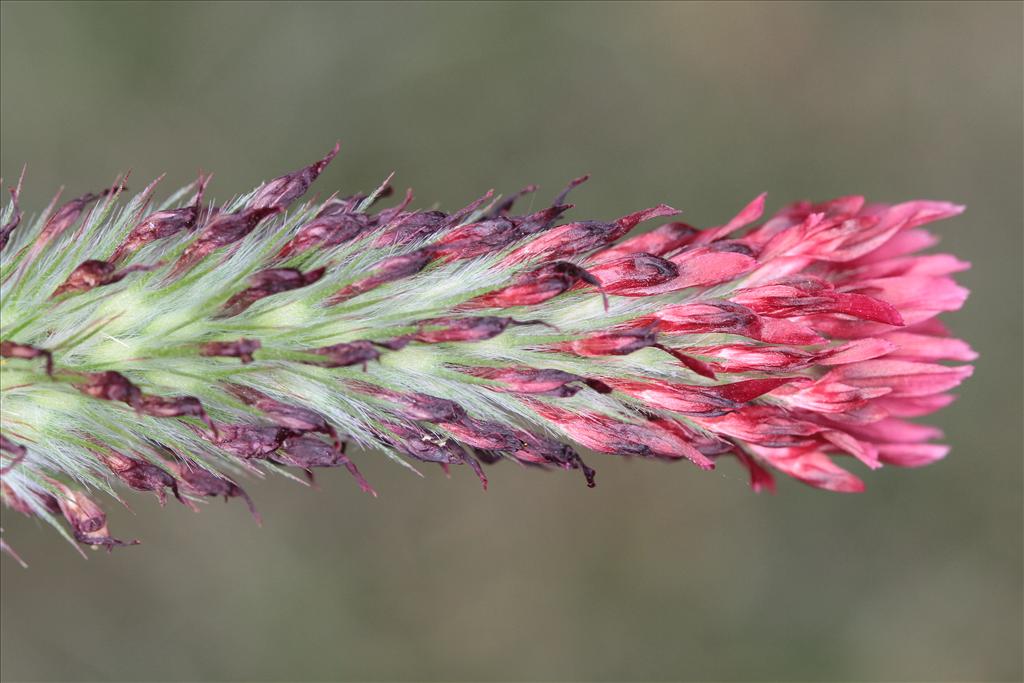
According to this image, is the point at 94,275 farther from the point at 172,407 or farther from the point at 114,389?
the point at 172,407

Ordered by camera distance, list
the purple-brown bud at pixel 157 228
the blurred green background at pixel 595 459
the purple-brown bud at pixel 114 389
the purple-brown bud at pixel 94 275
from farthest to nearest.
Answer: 1. the blurred green background at pixel 595 459
2. the purple-brown bud at pixel 157 228
3. the purple-brown bud at pixel 94 275
4. the purple-brown bud at pixel 114 389

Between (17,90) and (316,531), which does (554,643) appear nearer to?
(316,531)

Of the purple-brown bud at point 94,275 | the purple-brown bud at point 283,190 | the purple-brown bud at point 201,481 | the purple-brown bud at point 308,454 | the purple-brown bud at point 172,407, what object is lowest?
the purple-brown bud at point 201,481

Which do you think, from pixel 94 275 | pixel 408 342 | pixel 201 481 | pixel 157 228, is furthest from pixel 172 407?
pixel 408 342

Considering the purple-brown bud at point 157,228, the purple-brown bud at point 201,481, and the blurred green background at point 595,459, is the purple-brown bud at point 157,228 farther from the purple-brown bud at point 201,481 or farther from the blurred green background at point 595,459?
the blurred green background at point 595,459

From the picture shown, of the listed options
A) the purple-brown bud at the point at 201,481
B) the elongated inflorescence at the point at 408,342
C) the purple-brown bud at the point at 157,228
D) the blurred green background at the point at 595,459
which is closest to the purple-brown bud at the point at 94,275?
the elongated inflorescence at the point at 408,342

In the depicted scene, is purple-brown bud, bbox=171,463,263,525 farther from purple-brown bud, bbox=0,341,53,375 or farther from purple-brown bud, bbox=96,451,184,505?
purple-brown bud, bbox=0,341,53,375

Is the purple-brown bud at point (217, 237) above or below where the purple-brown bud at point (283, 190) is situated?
below
